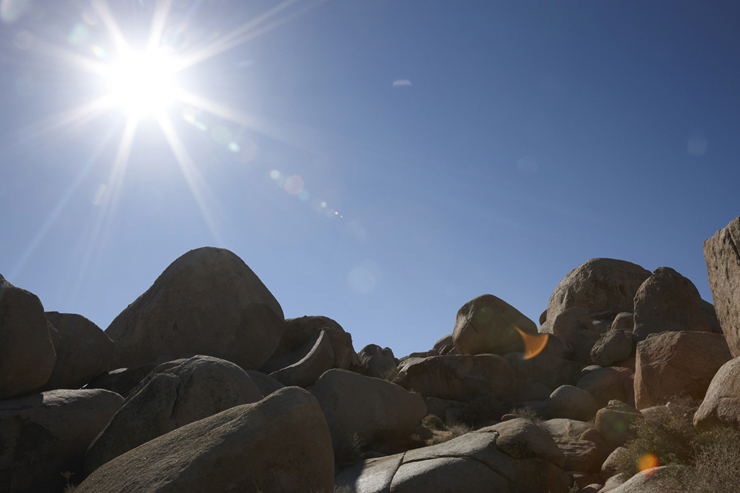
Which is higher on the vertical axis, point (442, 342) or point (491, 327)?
point (442, 342)

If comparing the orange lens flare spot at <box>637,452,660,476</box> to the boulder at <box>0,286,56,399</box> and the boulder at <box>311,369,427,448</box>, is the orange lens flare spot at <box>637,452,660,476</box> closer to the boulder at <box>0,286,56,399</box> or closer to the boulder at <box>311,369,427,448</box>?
the boulder at <box>311,369,427,448</box>

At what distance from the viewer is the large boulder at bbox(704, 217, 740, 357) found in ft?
19.0

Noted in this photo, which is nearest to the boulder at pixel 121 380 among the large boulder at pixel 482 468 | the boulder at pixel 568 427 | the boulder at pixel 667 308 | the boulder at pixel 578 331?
the large boulder at pixel 482 468

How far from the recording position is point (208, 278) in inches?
499

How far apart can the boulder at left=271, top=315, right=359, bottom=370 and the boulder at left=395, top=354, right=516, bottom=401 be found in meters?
2.43

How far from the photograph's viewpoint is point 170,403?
245 inches

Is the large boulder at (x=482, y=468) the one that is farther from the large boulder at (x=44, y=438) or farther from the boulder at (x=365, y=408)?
the large boulder at (x=44, y=438)

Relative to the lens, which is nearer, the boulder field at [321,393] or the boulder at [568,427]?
the boulder field at [321,393]

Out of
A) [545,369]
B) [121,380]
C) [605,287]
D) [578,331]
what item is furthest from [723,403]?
[605,287]

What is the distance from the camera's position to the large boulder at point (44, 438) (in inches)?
229

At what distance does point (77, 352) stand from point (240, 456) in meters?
6.17

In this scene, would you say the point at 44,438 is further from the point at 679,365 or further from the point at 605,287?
the point at 605,287

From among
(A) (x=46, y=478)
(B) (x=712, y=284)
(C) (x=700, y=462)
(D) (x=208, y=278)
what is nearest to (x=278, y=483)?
(A) (x=46, y=478)

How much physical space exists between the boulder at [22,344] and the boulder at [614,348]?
14.1 metres
